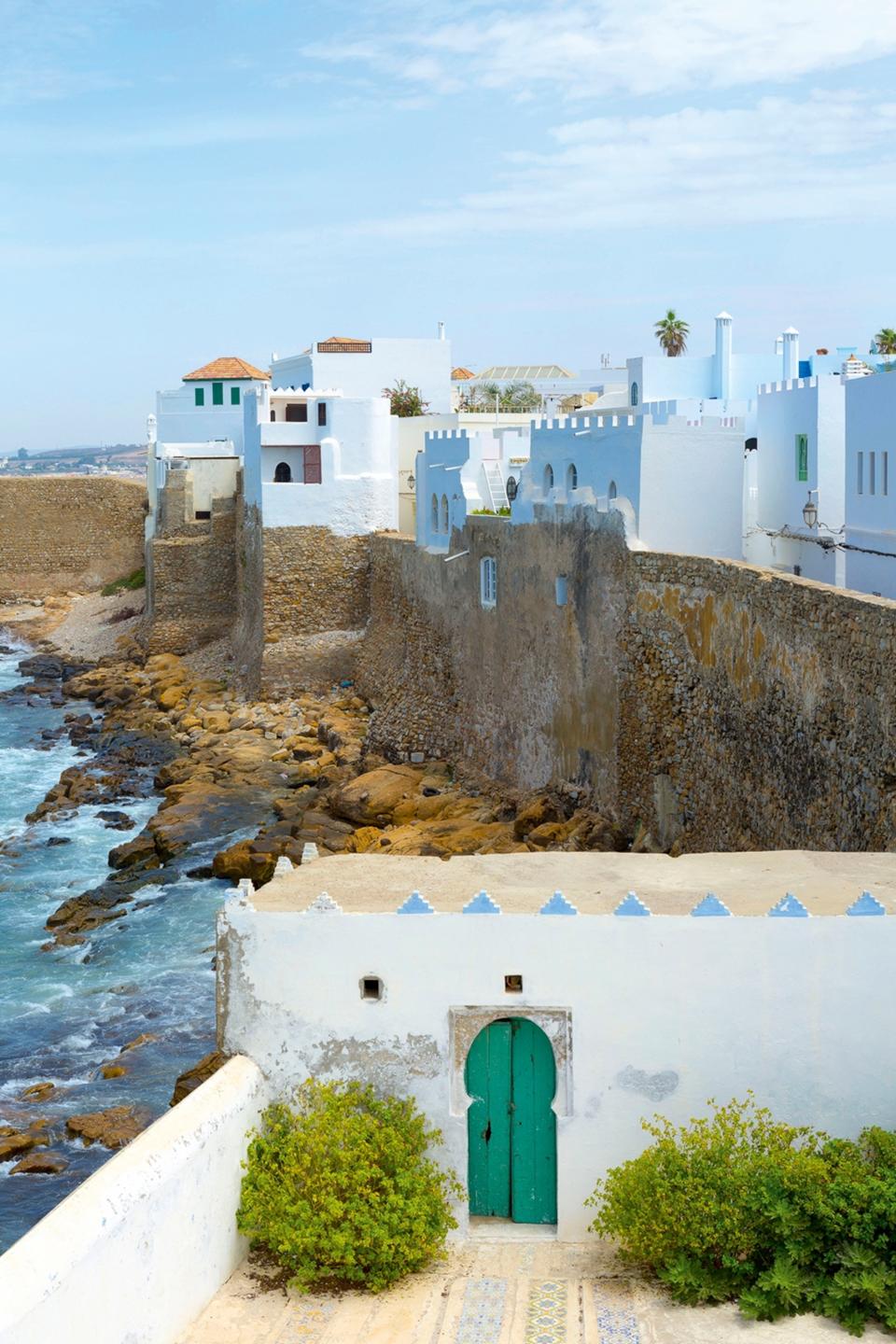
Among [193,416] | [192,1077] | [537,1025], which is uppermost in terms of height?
[193,416]

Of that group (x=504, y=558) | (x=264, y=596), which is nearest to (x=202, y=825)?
(x=504, y=558)

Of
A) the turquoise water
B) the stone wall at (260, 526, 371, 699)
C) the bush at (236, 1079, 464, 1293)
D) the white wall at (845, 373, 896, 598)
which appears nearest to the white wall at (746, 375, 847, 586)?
the white wall at (845, 373, 896, 598)

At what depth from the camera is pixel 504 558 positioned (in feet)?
82.4

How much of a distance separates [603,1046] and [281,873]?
7.44ft

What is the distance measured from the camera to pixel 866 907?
8.59 meters

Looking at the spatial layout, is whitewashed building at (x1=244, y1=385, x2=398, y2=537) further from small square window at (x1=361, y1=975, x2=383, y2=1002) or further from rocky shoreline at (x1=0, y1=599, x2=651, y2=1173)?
small square window at (x1=361, y1=975, x2=383, y2=1002)

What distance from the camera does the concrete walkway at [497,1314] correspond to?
7.78 meters

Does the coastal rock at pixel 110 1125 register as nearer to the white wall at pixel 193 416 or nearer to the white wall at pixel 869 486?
the white wall at pixel 869 486

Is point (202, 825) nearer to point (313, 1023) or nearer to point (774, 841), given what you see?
point (774, 841)

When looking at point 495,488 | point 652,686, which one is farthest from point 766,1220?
point 495,488

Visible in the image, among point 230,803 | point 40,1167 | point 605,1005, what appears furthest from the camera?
point 230,803

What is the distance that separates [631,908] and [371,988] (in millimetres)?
1444

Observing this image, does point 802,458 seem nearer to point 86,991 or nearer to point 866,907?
point 86,991

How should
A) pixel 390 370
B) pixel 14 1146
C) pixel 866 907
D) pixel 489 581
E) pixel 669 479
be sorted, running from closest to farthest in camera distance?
1. pixel 866 907
2. pixel 14 1146
3. pixel 669 479
4. pixel 489 581
5. pixel 390 370
